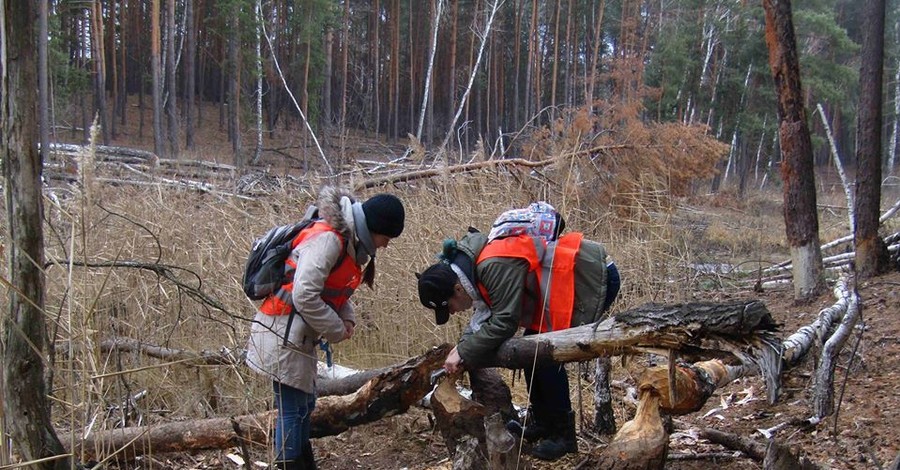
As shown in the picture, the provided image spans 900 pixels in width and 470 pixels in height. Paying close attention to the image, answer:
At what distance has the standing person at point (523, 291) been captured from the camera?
331 cm

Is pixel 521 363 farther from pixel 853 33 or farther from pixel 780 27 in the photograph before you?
pixel 853 33

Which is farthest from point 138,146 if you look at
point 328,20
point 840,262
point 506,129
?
point 840,262

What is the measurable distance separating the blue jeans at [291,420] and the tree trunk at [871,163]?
6247 millimetres

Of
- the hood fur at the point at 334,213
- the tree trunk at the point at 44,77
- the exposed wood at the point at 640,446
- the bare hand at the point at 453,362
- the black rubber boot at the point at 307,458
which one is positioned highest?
the tree trunk at the point at 44,77

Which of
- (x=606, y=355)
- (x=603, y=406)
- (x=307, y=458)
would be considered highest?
(x=606, y=355)

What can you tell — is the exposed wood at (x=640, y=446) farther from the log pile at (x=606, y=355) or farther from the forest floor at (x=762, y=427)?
the forest floor at (x=762, y=427)

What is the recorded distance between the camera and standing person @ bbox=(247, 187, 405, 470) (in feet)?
10.3

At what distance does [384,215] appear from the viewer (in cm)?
320

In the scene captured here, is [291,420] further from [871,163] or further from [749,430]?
[871,163]

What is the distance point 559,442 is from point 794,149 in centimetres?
448

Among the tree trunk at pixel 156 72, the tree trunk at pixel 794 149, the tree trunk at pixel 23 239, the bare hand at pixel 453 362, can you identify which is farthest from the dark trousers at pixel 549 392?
the tree trunk at pixel 156 72

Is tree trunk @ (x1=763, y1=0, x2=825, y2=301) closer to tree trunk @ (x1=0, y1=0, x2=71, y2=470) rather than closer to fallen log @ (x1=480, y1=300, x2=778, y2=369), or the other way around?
fallen log @ (x1=480, y1=300, x2=778, y2=369)

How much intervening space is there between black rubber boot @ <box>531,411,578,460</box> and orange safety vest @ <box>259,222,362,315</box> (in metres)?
1.31

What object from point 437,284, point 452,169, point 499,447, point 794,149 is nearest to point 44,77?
point 452,169
